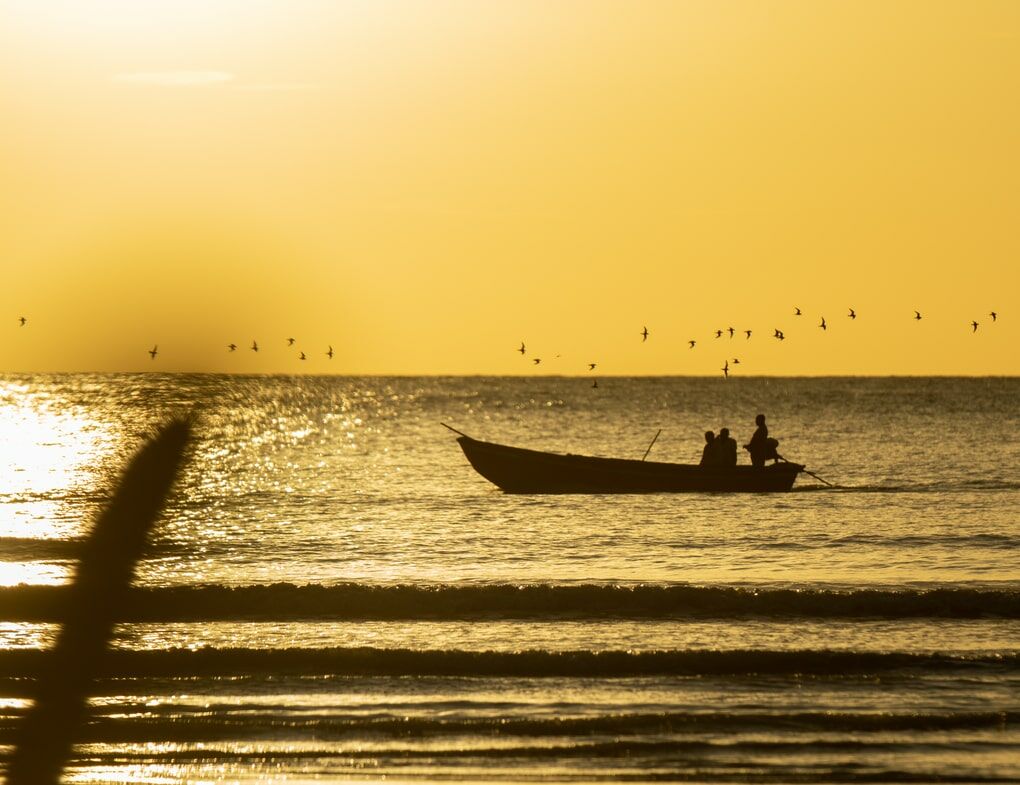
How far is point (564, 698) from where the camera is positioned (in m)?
14.7

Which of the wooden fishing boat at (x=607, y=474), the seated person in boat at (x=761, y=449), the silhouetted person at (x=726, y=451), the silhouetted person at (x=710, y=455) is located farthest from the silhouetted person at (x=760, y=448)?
the silhouetted person at (x=710, y=455)

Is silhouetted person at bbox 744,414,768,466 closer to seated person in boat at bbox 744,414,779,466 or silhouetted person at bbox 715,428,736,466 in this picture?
seated person in boat at bbox 744,414,779,466

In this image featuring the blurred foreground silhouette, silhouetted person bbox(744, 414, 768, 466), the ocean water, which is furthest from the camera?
silhouetted person bbox(744, 414, 768, 466)

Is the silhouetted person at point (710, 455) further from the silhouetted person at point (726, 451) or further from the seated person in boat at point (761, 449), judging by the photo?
the seated person in boat at point (761, 449)

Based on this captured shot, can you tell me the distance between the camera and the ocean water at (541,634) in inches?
492

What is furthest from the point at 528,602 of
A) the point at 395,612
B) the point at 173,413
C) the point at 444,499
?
the point at 444,499

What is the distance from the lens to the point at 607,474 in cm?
3938

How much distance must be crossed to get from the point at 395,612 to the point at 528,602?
1931 millimetres

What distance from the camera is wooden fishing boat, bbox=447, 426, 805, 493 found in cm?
3847

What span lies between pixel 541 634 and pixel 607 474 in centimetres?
2101

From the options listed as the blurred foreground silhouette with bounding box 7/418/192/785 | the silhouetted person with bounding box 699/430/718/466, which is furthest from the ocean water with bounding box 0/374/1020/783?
the silhouetted person with bounding box 699/430/718/466

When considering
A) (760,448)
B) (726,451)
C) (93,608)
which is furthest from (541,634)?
(760,448)

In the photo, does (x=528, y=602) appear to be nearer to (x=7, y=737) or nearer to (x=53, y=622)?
(x=53, y=622)

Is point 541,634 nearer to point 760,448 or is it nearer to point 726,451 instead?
point 726,451
